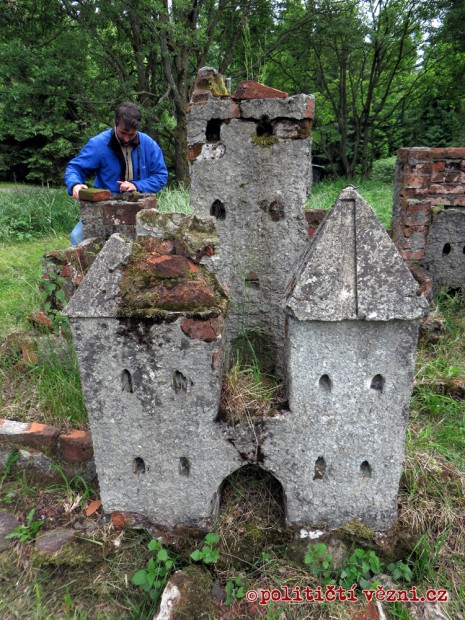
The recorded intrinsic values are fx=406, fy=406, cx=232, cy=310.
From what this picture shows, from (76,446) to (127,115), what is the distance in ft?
9.03

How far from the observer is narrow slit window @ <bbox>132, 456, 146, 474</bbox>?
2004mm

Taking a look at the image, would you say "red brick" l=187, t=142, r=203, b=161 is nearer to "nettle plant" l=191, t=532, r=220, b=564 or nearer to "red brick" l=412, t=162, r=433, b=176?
"nettle plant" l=191, t=532, r=220, b=564

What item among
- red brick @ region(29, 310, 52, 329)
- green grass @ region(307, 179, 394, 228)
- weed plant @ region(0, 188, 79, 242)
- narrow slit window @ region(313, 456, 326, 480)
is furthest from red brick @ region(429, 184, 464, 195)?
weed plant @ region(0, 188, 79, 242)

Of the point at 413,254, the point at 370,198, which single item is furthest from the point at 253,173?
the point at 370,198

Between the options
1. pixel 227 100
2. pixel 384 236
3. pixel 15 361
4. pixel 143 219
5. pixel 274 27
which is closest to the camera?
pixel 384 236

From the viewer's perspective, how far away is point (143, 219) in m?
1.78

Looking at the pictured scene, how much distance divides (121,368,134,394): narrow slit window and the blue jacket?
8.45 ft

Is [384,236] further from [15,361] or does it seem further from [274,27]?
[274,27]

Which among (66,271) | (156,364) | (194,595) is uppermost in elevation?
(66,271)

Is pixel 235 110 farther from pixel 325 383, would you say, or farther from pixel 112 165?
pixel 112 165

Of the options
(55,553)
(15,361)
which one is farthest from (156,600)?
(15,361)

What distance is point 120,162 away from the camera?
3977 millimetres

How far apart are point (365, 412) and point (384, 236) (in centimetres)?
79

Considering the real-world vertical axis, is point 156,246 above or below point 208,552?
above
